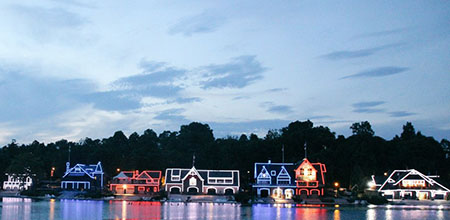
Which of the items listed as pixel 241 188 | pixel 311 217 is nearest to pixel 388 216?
pixel 311 217

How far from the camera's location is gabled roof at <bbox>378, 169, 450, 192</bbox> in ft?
258

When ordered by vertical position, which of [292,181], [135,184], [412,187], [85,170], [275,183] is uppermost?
[85,170]

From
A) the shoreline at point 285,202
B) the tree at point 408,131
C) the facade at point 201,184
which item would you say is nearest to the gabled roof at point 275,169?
the facade at point 201,184

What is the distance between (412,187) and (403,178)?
2.12 metres

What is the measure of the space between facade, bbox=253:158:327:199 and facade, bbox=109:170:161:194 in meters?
18.5

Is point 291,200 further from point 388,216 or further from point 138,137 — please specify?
point 138,137

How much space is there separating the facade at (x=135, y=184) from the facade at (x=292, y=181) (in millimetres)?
18463

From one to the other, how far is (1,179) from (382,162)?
248ft

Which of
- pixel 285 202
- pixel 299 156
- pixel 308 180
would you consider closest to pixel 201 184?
pixel 285 202

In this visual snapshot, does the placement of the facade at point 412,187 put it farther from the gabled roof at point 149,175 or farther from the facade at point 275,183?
the gabled roof at point 149,175

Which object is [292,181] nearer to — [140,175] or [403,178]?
[403,178]

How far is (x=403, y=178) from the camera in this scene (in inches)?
3142

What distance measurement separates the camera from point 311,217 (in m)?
52.8

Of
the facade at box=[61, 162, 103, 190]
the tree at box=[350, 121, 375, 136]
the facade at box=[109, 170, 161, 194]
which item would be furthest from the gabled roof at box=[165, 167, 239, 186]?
the tree at box=[350, 121, 375, 136]
